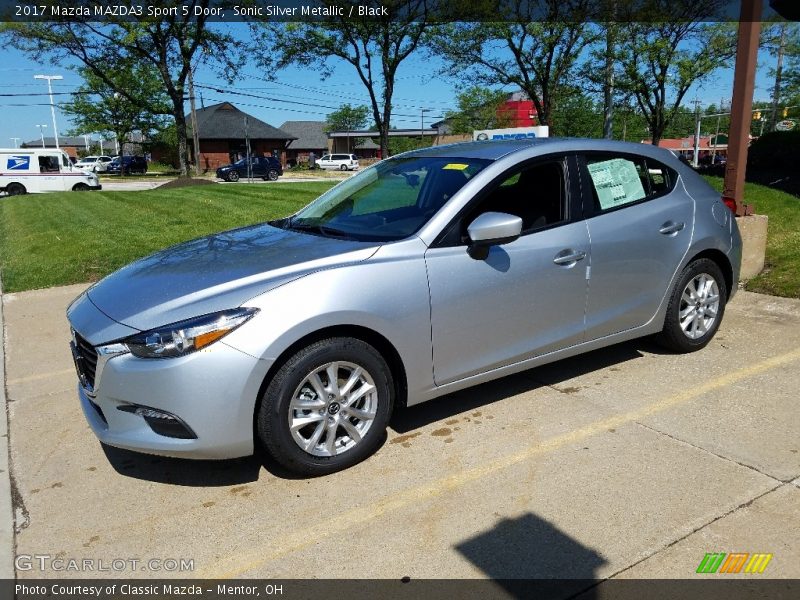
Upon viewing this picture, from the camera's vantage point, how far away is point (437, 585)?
2.42 meters

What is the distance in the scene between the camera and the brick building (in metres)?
60.3

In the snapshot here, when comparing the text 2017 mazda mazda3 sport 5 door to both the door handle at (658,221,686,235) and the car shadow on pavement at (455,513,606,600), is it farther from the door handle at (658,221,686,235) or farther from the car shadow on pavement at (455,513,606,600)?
the car shadow on pavement at (455,513,606,600)

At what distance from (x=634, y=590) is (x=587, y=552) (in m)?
0.25

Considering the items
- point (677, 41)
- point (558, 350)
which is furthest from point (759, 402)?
point (677, 41)

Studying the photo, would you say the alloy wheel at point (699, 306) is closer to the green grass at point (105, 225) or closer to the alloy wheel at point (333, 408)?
the alloy wheel at point (333, 408)

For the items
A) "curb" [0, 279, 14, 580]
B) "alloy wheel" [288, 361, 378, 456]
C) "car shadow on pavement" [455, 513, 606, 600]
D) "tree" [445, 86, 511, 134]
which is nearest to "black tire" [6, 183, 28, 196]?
"curb" [0, 279, 14, 580]

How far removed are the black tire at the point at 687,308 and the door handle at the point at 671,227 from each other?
1.00ft

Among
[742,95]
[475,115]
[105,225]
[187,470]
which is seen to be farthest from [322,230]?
[475,115]

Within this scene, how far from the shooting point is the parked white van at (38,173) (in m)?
26.6

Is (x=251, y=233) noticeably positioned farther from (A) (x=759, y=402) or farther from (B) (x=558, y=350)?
(A) (x=759, y=402)

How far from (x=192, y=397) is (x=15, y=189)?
29.0 metres

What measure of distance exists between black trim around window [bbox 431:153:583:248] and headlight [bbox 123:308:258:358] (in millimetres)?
1140

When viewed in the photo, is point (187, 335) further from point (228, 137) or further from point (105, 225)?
point (228, 137)

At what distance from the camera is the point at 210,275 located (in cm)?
318
